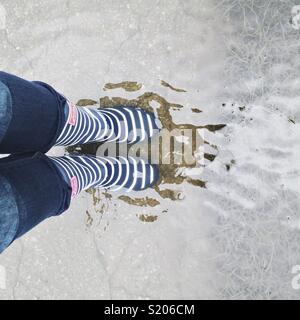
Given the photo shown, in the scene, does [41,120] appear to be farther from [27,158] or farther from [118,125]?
[118,125]

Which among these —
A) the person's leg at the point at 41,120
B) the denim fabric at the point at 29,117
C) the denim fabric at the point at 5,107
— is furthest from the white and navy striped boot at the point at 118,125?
the denim fabric at the point at 5,107

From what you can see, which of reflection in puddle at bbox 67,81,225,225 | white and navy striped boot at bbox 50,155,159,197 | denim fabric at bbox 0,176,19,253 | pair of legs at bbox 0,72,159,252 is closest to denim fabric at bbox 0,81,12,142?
pair of legs at bbox 0,72,159,252

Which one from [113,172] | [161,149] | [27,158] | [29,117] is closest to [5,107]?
[29,117]

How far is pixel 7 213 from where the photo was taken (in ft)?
2.87

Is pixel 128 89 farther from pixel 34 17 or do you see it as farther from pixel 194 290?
pixel 194 290

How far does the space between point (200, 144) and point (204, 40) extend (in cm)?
39

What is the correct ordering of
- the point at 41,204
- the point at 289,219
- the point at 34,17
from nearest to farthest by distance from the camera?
the point at 41,204
the point at 289,219
the point at 34,17

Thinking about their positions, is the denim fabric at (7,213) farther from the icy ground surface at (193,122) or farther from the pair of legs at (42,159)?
the icy ground surface at (193,122)

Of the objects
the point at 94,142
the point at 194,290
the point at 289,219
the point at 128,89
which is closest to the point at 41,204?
the point at 94,142

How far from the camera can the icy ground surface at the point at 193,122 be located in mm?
1504

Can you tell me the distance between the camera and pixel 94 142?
158 centimetres

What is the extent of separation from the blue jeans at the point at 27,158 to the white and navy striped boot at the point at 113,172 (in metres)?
0.20

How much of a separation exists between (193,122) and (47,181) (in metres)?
0.69

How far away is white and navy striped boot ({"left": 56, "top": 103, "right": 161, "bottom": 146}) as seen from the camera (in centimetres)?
139
